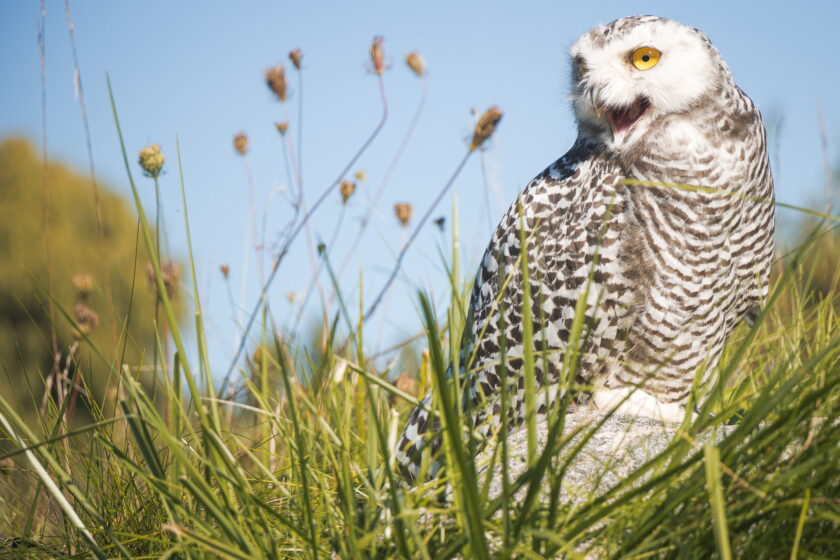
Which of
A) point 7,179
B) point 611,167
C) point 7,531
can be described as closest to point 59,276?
point 7,179

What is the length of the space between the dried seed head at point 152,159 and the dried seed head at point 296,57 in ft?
4.14

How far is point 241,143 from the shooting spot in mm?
3645

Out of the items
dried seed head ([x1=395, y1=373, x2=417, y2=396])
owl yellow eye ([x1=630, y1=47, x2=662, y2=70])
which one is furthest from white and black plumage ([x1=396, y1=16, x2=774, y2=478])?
dried seed head ([x1=395, y1=373, x2=417, y2=396])

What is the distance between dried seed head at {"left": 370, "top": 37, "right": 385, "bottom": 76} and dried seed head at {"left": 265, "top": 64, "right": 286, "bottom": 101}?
1.45 feet

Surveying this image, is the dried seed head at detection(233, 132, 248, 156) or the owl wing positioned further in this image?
the dried seed head at detection(233, 132, 248, 156)

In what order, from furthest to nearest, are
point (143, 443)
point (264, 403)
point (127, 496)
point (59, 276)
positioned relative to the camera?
1. point (59, 276)
2. point (127, 496)
3. point (264, 403)
4. point (143, 443)

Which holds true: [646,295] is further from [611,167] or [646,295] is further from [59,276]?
[59,276]

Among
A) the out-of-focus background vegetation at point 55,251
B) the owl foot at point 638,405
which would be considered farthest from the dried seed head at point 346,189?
the out-of-focus background vegetation at point 55,251

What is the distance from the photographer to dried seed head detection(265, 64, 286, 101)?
11.6 ft

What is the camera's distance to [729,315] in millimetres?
3084

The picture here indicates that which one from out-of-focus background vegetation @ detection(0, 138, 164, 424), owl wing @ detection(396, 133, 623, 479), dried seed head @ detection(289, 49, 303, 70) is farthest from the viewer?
out-of-focus background vegetation @ detection(0, 138, 164, 424)

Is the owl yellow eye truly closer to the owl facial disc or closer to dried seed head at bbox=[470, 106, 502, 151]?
the owl facial disc

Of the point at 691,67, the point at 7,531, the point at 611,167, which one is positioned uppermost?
the point at 691,67

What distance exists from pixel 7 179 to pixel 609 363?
941 centimetres
